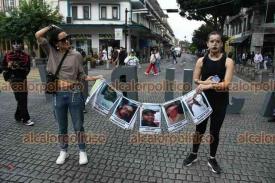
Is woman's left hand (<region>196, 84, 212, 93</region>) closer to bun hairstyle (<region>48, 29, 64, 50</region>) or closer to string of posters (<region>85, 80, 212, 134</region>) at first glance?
string of posters (<region>85, 80, 212, 134</region>)

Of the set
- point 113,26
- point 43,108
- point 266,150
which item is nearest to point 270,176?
point 266,150

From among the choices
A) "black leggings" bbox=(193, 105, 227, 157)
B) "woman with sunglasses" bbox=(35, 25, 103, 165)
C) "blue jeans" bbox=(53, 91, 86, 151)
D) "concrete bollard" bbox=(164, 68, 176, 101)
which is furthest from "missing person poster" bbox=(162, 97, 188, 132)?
"concrete bollard" bbox=(164, 68, 176, 101)

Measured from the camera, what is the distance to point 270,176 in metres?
4.33

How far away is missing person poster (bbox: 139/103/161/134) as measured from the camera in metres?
4.50

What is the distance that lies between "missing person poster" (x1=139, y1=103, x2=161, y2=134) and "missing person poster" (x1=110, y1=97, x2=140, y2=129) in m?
0.12

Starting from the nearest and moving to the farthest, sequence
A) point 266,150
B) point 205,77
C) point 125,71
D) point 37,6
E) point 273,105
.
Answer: point 205,77 → point 266,150 → point 273,105 → point 125,71 → point 37,6

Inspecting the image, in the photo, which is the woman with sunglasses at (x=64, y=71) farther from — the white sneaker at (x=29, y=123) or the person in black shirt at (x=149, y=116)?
the white sneaker at (x=29, y=123)

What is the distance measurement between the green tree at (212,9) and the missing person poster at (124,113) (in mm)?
28574

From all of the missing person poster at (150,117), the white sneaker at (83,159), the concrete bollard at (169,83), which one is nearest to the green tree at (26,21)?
the concrete bollard at (169,83)

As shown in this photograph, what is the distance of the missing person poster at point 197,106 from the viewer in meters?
4.16

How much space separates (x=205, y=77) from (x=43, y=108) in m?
5.96

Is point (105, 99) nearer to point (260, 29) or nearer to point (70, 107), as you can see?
point (70, 107)

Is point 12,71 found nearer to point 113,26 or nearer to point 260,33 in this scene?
point 113,26

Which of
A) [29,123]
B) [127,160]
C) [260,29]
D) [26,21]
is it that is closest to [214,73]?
A: [127,160]
